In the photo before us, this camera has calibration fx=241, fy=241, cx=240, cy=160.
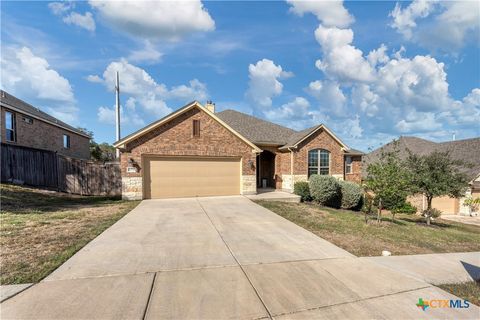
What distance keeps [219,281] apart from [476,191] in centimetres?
2470

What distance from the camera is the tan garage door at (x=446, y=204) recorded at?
19.3 metres

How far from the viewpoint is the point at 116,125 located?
70.4 feet

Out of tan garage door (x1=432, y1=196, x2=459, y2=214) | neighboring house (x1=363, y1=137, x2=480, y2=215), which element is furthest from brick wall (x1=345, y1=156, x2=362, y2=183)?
tan garage door (x1=432, y1=196, x2=459, y2=214)

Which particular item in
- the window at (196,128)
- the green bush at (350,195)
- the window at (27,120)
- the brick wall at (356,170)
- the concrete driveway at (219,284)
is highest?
the window at (27,120)

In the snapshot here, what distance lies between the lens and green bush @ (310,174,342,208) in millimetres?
14086

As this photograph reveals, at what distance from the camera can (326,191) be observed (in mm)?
14086

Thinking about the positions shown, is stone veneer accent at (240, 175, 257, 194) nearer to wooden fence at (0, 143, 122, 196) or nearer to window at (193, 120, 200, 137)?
window at (193, 120, 200, 137)

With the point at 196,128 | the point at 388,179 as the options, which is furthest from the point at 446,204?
the point at 196,128

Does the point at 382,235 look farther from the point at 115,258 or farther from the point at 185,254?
the point at 115,258

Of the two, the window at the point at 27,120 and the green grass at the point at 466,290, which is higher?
the window at the point at 27,120

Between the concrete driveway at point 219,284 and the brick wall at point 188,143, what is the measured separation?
721 centimetres

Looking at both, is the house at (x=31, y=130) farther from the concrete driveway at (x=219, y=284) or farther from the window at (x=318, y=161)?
the window at (x=318, y=161)

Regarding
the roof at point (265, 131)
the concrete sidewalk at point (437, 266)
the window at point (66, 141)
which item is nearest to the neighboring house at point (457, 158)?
the roof at point (265, 131)

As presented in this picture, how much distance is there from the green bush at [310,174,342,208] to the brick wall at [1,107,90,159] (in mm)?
19328
